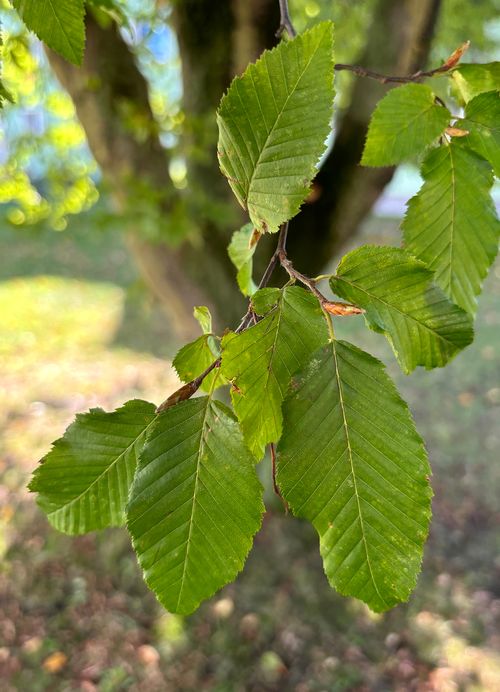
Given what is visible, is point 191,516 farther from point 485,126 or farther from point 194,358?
point 485,126

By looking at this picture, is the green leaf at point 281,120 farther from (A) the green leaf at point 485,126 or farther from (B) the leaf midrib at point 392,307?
(A) the green leaf at point 485,126

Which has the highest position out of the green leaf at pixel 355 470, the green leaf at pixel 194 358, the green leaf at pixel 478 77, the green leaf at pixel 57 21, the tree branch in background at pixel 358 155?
the tree branch in background at pixel 358 155

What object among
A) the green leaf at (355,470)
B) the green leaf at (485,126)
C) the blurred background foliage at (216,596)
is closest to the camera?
the green leaf at (355,470)

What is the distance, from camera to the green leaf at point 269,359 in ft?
1.51

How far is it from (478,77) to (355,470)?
0.45 meters

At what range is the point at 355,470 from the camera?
44cm

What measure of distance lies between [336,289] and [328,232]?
2304 mm

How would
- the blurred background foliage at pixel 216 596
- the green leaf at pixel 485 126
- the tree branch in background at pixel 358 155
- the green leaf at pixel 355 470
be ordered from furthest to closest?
the blurred background foliage at pixel 216 596 < the tree branch in background at pixel 358 155 < the green leaf at pixel 485 126 < the green leaf at pixel 355 470

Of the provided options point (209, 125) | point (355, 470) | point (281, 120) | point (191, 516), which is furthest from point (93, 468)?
point (209, 125)

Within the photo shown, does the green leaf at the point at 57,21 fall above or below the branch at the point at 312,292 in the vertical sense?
above

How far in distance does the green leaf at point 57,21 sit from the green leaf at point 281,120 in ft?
0.63

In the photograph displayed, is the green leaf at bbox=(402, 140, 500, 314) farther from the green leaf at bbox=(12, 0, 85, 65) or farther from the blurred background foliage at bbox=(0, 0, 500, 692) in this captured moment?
the blurred background foliage at bbox=(0, 0, 500, 692)

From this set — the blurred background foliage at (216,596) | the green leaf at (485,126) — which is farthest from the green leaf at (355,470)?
the blurred background foliage at (216,596)

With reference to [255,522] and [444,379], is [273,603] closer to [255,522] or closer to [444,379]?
[255,522]
